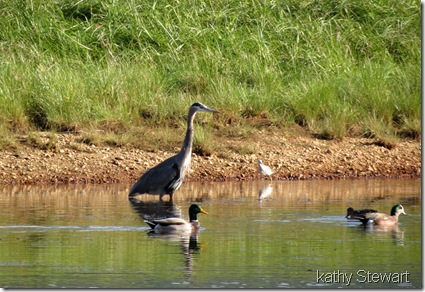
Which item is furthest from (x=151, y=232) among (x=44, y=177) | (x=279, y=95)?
(x=279, y=95)

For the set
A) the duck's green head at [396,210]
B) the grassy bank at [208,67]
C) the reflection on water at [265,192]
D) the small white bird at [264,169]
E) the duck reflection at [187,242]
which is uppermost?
the grassy bank at [208,67]

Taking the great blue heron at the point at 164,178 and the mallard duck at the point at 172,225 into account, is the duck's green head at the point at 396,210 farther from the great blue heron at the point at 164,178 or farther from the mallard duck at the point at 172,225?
the great blue heron at the point at 164,178

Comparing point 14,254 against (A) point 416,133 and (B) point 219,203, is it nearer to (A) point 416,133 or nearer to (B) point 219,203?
(B) point 219,203

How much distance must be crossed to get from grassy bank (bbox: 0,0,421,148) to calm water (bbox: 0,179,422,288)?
2.10m

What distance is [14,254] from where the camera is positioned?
9.55 metres

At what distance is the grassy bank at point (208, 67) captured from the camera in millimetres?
15734

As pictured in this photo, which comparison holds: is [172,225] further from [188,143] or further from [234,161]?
[234,161]

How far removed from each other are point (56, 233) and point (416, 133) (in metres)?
7.60

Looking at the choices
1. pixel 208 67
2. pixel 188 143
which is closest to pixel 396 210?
pixel 188 143

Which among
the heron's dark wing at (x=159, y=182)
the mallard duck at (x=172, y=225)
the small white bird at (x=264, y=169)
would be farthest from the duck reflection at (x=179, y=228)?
the small white bird at (x=264, y=169)

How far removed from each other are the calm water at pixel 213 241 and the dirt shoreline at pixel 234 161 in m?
0.58

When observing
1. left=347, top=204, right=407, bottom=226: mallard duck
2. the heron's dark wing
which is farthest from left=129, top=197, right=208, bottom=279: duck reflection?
left=347, top=204, right=407, bottom=226: mallard duck

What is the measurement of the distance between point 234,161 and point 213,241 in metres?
5.09

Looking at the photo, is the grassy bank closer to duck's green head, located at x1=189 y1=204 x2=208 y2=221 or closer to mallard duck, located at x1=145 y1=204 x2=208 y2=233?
duck's green head, located at x1=189 y1=204 x2=208 y2=221
